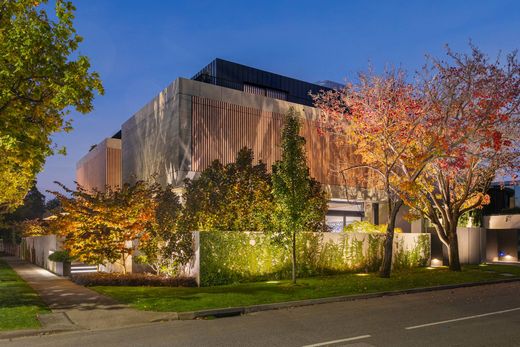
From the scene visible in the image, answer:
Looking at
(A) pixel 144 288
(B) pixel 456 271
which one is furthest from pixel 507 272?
(A) pixel 144 288

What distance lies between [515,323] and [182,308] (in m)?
8.08

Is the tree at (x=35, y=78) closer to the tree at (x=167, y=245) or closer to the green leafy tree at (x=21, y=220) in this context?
the tree at (x=167, y=245)

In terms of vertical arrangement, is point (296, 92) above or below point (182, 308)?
above

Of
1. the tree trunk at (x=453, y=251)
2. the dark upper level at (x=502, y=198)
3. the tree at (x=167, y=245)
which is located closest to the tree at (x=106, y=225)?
the tree at (x=167, y=245)

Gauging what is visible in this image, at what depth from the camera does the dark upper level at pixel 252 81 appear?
38094mm

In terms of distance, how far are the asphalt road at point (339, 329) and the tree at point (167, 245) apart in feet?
24.8

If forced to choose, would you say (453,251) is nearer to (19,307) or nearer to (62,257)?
(62,257)

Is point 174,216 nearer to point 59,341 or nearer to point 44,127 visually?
point 44,127

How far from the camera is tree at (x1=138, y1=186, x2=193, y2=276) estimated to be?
19688mm

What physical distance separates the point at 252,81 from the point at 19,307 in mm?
30255

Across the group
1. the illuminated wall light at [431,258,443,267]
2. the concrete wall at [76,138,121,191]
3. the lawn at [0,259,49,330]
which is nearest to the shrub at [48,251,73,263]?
the lawn at [0,259,49,330]

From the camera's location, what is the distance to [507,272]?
25375 mm

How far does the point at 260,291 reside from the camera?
16.1 metres

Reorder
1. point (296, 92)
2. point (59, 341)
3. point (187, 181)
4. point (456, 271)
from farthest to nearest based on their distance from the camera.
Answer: point (296, 92) → point (456, 271) → point (187, 181) → point (59, 341)
